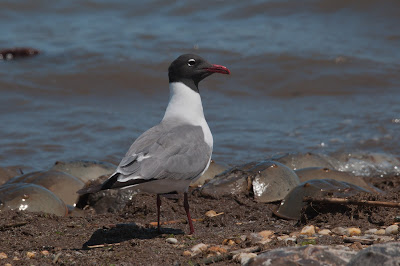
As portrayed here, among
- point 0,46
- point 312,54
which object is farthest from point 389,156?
point 0,46

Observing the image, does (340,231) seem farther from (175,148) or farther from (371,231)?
(175,148)

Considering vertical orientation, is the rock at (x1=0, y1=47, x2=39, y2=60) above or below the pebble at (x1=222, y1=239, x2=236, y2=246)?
above

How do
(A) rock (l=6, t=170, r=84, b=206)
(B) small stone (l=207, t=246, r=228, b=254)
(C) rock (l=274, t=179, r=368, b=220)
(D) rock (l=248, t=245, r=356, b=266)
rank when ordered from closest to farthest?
(D) rock (l=248, t=245, r=356, b=266) → (B) small stone (l=207, t=246, r=228, b=254) → (C) rock (l=274, t=179, r=368, b=220) → (A) rock (l=6, t=170, r=84, b=206)

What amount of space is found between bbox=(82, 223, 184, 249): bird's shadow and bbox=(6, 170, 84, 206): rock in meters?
1.68

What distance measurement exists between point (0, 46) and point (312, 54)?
8.16 m

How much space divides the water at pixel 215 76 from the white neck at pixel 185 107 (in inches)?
148

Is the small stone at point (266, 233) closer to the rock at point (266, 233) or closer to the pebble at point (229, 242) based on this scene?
the rock at point (266, 233)

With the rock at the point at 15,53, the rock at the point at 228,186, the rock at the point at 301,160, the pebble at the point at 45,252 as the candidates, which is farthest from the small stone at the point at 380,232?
the rock at the point at 15,53

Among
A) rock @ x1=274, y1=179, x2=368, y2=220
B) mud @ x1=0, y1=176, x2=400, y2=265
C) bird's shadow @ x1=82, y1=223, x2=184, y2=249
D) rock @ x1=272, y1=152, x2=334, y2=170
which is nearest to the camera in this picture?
mud @ x1=0, y1=176, x2=400, y2=265

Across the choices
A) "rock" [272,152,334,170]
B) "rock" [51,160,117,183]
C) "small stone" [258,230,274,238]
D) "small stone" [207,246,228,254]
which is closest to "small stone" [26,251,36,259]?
"small stone" [207,246,228,254]

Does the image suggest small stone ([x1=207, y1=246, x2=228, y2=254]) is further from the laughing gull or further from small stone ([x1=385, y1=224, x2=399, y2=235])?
small stone ([x1=385, y1=224, x2=399, y2=235])

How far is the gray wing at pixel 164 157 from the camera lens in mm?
5055

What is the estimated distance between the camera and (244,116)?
11922 millimetres

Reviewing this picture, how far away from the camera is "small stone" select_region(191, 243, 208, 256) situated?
4602 millimetres
